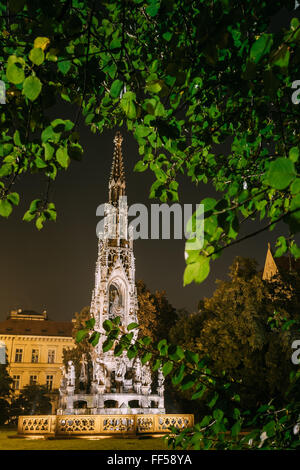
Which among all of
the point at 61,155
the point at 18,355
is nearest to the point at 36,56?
the point at 61,155

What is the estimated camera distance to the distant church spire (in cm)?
2433

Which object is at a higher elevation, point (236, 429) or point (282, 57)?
point (282, 57)

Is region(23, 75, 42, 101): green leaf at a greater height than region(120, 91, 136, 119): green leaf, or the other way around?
region(120, 91, 136, 119): green leaf

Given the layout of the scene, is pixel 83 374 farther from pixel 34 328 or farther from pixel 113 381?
pixel 34 328

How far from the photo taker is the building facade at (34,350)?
45.5m

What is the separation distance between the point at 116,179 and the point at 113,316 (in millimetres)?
10134

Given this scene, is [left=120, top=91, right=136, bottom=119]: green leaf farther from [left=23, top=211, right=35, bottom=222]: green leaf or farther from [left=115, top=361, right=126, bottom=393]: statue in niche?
[left=115, top=361, right=126, bottom=393]: statue in niche

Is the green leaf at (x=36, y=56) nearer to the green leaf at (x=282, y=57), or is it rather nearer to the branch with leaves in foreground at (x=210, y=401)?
the green leaf at (x=282, y=57)

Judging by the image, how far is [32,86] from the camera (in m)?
1.30

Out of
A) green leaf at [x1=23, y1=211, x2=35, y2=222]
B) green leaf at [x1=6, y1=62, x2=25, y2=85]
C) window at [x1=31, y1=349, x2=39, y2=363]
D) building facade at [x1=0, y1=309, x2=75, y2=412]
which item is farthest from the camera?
window at [x1=31, y1=349, x2=39, y2=363]

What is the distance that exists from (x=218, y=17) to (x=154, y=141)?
1.02 metres

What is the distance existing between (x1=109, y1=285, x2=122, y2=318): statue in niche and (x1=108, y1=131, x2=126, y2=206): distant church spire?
20.2 feet

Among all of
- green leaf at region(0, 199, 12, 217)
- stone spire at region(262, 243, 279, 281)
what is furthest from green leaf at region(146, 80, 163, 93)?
stone spire at region(262, 243, 279, 281)

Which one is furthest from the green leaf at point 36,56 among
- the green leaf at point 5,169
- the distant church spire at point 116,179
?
the distant church spire at point 116,179
